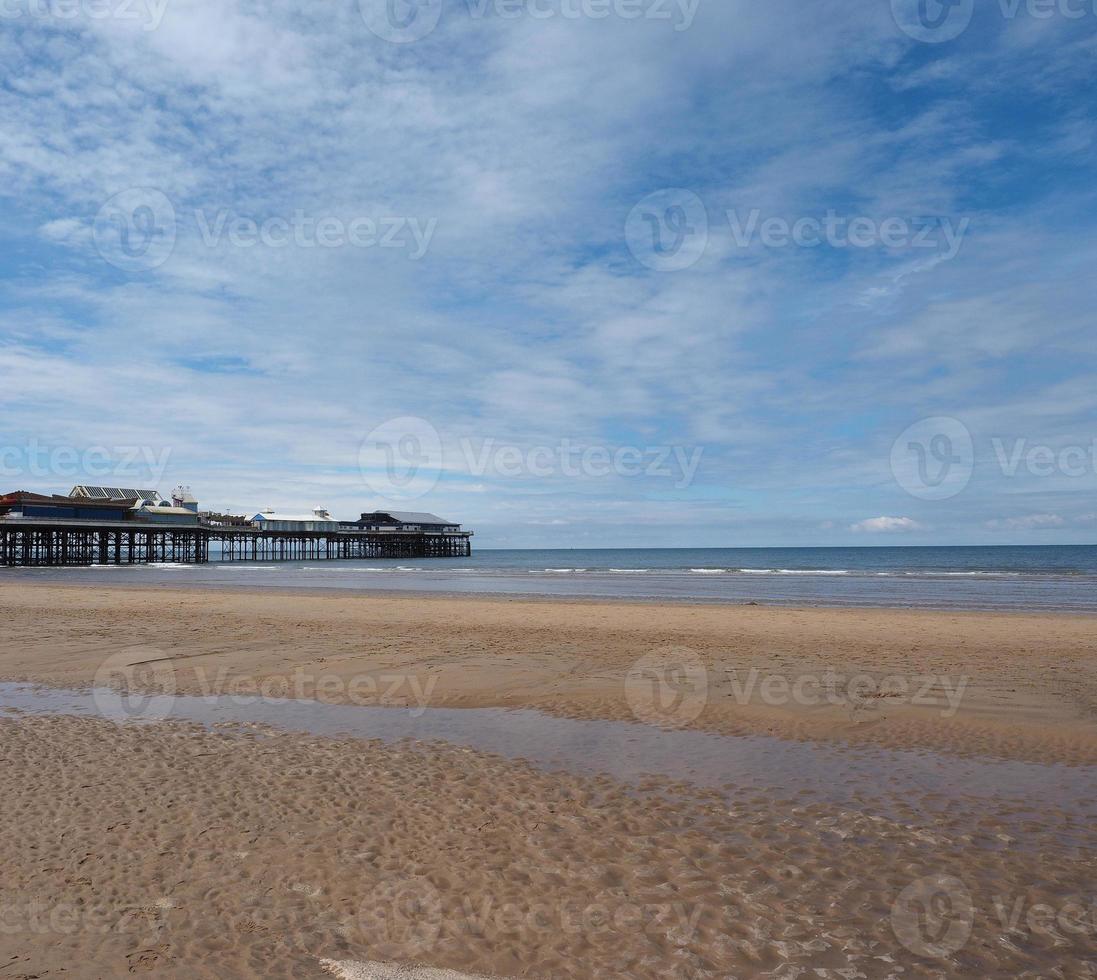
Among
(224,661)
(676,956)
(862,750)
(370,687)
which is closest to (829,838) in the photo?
(676,956)

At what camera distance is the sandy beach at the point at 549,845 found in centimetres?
408

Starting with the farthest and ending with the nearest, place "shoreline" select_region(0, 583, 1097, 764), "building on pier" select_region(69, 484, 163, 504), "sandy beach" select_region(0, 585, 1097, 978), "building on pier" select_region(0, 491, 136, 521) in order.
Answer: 1. "building on pier" select_region(69, 484, 163, 504)
2. "building on pier" select_region(0, 491, 136, 521)
3. "shoreline" select_region(0, 583, 1097, 764)
4. "sandy beach" select_region(0, 585, 1097, 978)

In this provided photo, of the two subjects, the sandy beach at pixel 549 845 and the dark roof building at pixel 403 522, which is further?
the dark roof building at pixel 403 522

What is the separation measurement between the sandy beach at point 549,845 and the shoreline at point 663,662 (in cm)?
11

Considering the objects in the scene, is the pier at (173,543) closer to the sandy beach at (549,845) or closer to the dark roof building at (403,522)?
the dark roof building at (403,522)

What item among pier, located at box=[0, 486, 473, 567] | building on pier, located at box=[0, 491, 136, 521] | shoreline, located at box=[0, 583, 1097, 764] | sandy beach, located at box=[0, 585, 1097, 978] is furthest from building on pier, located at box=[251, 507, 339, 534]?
sandy beach, located at box=[0, 585, 1097, 978]

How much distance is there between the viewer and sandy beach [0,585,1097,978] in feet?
13.4

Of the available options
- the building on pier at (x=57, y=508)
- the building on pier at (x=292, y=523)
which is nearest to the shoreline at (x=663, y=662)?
the building on pier at (x=57, y=508)

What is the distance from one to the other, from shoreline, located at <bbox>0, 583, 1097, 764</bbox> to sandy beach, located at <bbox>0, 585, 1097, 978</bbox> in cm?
11

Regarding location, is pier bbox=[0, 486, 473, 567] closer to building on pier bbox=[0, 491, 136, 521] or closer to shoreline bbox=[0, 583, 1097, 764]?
building on pier bbox=[0, 491, 136, 521]

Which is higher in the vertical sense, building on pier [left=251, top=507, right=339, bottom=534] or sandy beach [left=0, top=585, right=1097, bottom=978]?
building on pier [left=251, top=507, right=339, bottom=534]

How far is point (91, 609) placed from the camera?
24.5 metres

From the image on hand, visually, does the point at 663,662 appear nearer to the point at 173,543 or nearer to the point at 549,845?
the point at 549,845

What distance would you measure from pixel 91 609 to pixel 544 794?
23170 mm
